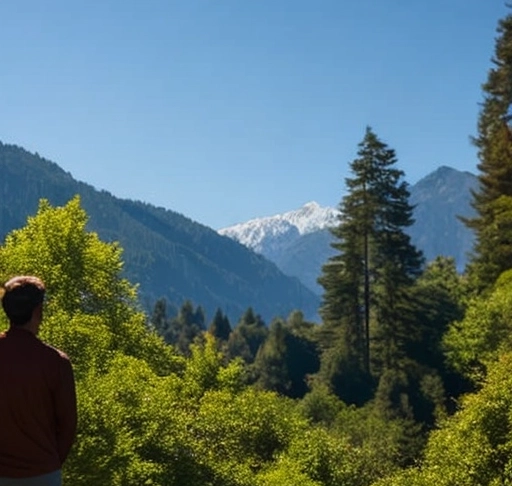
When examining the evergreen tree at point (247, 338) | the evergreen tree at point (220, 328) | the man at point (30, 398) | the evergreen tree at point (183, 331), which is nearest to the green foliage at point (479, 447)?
the man at point (30, 398)

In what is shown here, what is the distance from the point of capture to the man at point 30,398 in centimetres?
545

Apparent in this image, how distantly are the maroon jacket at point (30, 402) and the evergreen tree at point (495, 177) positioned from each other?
155 feet

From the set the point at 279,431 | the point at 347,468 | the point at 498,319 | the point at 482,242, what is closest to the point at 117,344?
the point at 279,431

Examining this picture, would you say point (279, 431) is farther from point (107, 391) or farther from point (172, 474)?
point (107, 391)

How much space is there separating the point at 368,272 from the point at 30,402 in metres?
60.2

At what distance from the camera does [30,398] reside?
5.48m

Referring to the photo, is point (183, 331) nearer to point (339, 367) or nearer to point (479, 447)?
point (339, 367)

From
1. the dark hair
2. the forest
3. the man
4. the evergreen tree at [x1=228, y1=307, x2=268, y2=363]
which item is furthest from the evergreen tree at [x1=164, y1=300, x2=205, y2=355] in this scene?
the dark hair

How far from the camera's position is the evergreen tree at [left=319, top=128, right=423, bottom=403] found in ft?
204

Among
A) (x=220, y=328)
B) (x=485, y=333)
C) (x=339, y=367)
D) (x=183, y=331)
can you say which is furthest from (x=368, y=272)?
(x=183, y=331)

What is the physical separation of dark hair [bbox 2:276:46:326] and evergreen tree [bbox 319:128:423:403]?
2251 inches

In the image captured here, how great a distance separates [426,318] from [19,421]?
191 feet

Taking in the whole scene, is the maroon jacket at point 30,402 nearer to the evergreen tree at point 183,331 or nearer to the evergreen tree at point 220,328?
the evergreen tree at point 220,328

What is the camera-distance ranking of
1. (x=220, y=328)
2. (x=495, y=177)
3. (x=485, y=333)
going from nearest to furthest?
1. (x=485, y=333)
2. (x=495, y=177)
3. (x=220, y=328)
